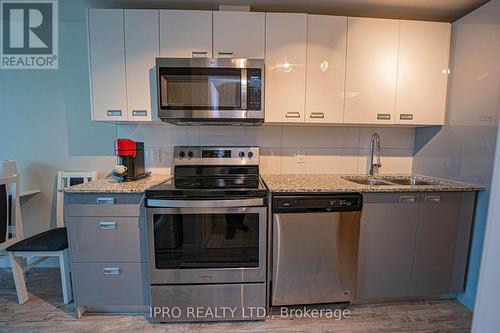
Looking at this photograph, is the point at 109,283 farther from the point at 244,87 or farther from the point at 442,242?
the point at 442,242

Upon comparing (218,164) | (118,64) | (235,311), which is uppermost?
(118,64)

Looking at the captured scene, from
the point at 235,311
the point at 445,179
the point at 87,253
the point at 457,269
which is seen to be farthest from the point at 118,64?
the point at 457,269

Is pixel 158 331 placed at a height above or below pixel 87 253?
below

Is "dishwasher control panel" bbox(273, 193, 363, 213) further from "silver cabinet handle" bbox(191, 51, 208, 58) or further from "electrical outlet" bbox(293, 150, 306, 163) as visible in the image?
"silver cabinet handle" bbox(191, 51, 208, 58)

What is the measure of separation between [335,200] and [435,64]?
1.40 metres

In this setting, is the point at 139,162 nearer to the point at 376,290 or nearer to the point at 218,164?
the point at 218,164

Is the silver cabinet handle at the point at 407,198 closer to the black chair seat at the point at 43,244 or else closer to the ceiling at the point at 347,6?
the ceiling at the point at 347,6

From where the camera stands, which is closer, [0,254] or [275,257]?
[275,257]

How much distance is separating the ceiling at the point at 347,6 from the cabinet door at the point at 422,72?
4.4 inches

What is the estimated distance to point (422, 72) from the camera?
5.90 feet

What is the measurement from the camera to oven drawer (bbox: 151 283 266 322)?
1.51 meters

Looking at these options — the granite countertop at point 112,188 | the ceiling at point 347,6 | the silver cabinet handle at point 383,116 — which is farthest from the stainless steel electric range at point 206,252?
the ceiling at point 347,6

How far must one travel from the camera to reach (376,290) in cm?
166

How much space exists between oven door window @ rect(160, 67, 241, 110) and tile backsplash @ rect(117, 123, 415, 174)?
454 millimetres
